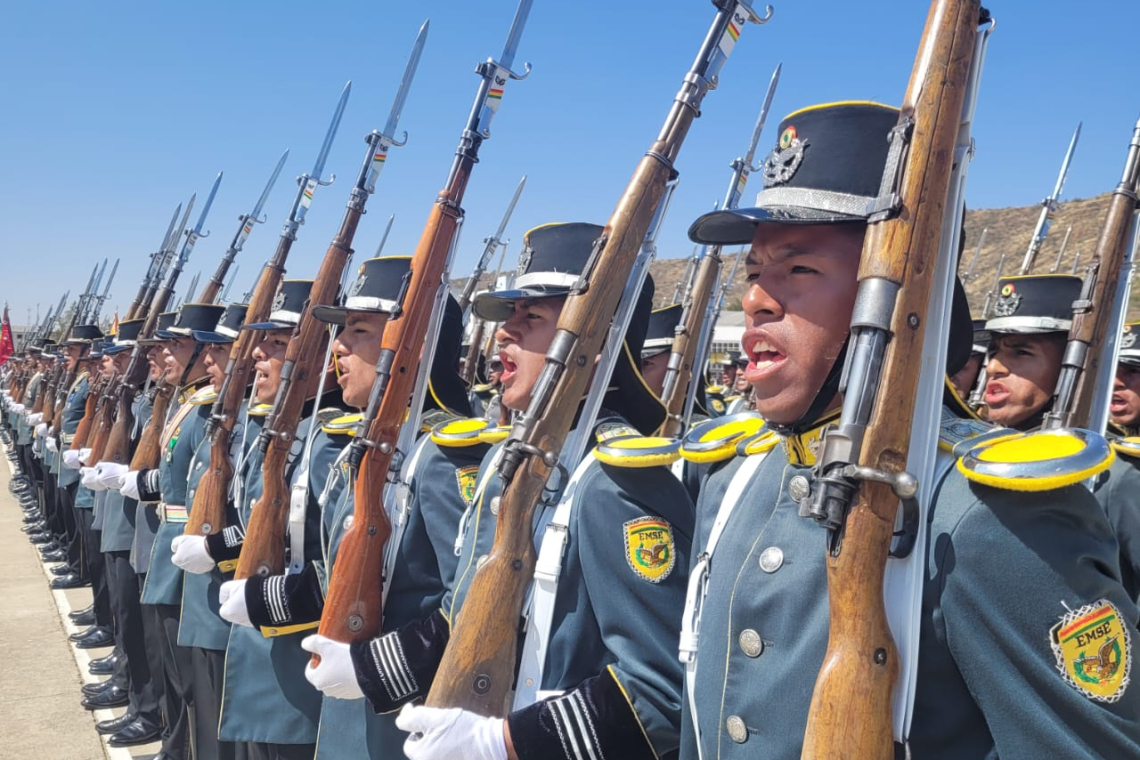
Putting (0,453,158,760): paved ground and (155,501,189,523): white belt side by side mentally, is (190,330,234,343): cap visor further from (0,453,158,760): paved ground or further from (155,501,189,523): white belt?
(0,453,158,760): paved ground

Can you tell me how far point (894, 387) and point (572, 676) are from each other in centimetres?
146

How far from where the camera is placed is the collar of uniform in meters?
1.95

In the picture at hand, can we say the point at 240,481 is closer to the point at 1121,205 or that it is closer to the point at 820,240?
the point at 820,240

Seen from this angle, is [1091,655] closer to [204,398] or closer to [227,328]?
[204,398]

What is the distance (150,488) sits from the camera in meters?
7.04

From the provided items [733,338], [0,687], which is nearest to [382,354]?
[0,687]

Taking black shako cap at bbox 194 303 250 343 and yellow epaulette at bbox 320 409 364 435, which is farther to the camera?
black shako cap at bbox 194 303 250 343

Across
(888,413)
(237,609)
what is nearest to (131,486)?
(237,609)

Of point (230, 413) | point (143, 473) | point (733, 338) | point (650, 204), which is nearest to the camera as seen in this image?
point (650, 204)

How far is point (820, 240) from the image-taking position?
6.29 ft

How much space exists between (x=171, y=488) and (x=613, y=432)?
15.5 feet

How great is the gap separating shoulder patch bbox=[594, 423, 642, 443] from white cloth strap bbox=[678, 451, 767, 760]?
0.58 metres

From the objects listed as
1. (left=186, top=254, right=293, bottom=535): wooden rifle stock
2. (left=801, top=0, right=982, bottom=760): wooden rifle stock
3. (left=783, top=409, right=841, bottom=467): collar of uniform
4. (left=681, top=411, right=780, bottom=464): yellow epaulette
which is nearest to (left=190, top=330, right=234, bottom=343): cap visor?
(left=186, top=254, right=293, bottom=535): wooden rifle stock

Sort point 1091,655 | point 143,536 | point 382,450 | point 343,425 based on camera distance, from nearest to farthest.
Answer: point 1091,655 < point 382,450 < point 343,425 < point 143,536
